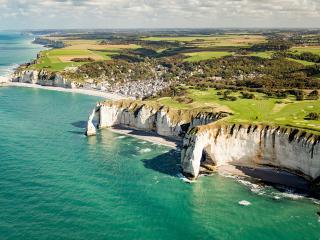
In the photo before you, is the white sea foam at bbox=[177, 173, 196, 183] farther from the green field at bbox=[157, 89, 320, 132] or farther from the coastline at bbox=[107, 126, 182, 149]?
the coastline at bbox=[107, 126, 182, 149]

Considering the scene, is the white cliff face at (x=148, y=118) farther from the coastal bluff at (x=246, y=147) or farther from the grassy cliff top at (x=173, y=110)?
the coastal bluff at (x=246, y=147)

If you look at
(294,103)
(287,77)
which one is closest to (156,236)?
(294,103)

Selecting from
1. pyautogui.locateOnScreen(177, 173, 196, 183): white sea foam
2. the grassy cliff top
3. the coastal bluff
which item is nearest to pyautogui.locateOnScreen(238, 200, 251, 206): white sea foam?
pyautogui.locateOnScreen(177, 173, 196, 183): white sea foam

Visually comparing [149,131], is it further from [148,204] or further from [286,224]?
[286,224]

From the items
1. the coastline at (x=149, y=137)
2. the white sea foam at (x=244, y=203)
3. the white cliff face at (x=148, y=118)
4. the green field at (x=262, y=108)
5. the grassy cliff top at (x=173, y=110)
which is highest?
the green field at (x=262, y=108)

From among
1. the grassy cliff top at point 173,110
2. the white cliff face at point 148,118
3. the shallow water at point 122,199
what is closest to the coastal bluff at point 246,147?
the grassy cliff top at point 173,110

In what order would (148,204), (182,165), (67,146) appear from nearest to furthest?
(148,204) → (182,165) → (67,146)
